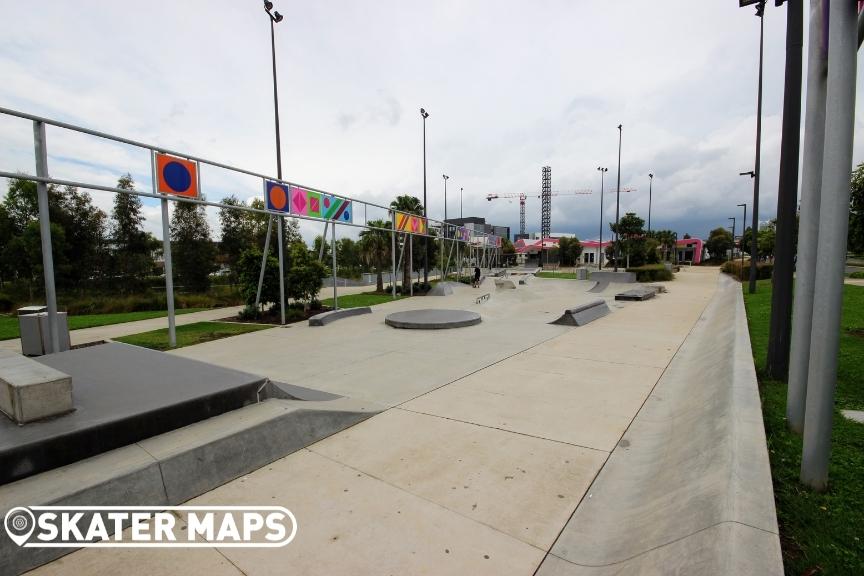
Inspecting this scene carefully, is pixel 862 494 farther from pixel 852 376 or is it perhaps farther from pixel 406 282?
pixel 406 282

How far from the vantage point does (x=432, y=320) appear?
12.2 metres

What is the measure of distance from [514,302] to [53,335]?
1607 cm

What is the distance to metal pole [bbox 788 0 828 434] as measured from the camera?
11.8 ft

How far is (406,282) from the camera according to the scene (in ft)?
89.6

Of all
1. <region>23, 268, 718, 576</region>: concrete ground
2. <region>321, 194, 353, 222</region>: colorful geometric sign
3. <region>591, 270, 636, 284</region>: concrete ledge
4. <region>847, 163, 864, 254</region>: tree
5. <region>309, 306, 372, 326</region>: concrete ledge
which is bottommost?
<region>23, 268, 718, 576</region>: concrete ground

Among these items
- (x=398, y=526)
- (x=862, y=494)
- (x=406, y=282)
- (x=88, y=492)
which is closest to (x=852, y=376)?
(x=862, y=494)

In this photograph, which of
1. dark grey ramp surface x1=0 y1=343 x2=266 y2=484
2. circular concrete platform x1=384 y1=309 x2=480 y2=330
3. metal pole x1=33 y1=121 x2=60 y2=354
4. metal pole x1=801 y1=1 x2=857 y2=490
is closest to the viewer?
metal pole x1=801 y1=1 x2=857 y2=490

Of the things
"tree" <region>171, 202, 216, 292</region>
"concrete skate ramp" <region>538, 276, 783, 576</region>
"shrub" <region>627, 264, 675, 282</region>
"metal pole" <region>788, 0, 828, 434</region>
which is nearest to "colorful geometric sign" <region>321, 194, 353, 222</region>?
"concrete skate ramp" <region>538, 276, 783, 576</region>

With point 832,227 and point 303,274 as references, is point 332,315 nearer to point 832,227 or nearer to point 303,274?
point 303,274

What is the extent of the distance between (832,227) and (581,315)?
10124mm

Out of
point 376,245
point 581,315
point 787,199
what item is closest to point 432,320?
point 581,315

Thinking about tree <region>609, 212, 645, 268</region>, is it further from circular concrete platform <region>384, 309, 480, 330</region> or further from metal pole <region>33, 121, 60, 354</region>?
metal pole <region>33, 121, 60, 354</region>

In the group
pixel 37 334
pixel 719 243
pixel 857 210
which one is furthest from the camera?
pixel 719 243

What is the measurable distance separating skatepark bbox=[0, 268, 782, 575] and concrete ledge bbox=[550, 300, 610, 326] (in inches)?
201
